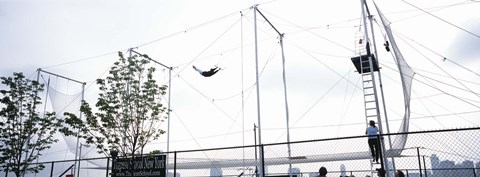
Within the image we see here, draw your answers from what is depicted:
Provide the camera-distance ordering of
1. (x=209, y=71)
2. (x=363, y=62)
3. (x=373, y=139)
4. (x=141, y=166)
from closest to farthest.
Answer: (x=373, y=139), (x=141, y=166), (x=363, y=62), (x=209, y=71)

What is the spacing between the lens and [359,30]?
1410 cm

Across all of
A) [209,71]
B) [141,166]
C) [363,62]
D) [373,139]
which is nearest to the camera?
[373,139]

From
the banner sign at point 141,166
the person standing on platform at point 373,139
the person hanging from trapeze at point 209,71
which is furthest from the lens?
the person hanging from trapeze at point 209,71

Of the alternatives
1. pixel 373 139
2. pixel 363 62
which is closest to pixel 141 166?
pixel 373 139

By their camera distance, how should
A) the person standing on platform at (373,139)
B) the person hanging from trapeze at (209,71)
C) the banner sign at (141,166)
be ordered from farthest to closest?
the person hanging from trapeze at (209,71), the banner sign at (141,166), the person standing on platform at (373,139)

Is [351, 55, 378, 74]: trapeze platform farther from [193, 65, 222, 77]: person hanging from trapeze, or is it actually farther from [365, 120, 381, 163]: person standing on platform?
[193, 65, 222, 77]: person hanging from trapeze

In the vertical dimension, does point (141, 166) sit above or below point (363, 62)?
below

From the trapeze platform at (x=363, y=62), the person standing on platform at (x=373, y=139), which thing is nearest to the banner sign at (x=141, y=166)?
the person standing on platform at (x=373, y=139)

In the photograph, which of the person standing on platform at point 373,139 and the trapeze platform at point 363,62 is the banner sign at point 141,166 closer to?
the person standing on platform at point 373,139

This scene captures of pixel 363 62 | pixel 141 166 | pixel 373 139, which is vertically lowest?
pixel 141 166

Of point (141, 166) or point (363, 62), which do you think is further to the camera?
point (363, 62)

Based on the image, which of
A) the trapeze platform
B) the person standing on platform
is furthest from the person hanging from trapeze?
the person standing on platform

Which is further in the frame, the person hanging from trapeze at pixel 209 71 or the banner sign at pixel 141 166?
A: the person hanging from trapeze at pixel 209 71

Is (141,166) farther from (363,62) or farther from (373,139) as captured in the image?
(363,62)
